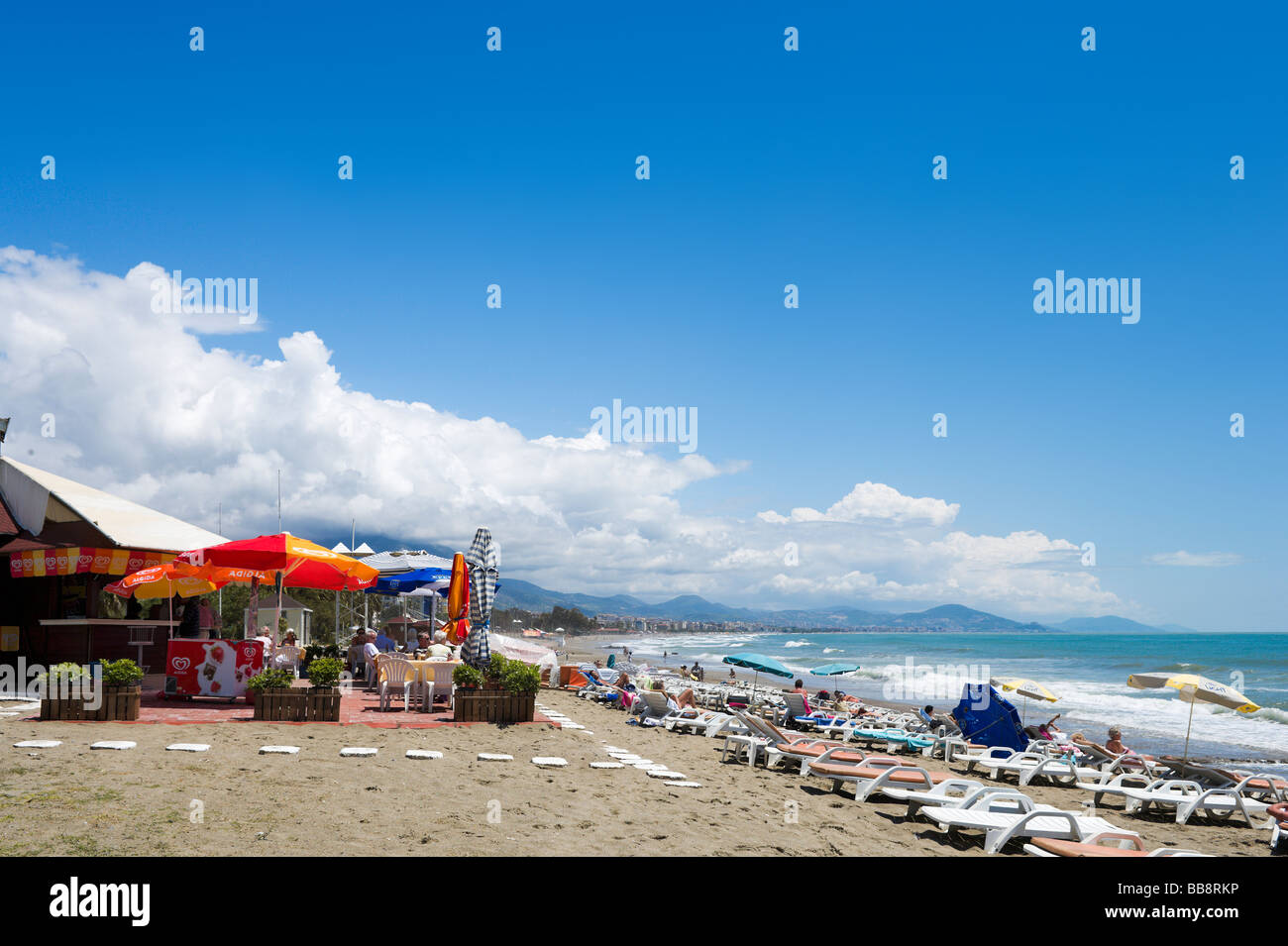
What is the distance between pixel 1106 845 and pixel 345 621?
48363 mm

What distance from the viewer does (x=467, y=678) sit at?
1118cm

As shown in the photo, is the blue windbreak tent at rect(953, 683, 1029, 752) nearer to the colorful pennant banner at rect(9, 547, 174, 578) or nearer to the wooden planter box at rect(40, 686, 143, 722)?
the wooden planter box at rect(40, 686, 143, 722)

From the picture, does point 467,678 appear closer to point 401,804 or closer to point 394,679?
point 394,679

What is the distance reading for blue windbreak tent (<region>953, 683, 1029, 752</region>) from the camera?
13.7 m

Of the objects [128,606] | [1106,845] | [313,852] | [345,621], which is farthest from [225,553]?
[345,621]

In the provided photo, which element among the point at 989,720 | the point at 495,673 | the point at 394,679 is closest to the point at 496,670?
the point at 495,673

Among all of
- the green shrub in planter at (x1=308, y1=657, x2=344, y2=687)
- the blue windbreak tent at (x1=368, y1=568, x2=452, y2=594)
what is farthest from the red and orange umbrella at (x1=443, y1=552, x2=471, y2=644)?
the green shrub in planter at (x1=308, y1=657, x2=344, y2=687)

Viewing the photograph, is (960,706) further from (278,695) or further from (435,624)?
(435,624)

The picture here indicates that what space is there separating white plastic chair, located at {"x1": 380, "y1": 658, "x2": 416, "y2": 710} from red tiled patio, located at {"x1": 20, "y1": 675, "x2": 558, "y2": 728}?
198 mm

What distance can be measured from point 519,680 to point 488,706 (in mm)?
533

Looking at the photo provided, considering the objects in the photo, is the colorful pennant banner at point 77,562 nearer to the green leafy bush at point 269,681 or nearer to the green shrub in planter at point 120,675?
the green shrub in planter at point 120,675

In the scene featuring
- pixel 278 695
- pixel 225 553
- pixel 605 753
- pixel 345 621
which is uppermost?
pixel 225 553

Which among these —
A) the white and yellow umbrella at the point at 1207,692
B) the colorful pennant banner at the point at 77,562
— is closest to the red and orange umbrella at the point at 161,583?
A: the colorful pennant banner at the point at 77,562
